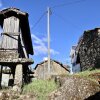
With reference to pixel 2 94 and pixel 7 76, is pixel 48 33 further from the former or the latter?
pixel 2 94

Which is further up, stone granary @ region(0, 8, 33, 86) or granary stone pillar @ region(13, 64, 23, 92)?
stone granary @ region(0, 8, 33, 86)

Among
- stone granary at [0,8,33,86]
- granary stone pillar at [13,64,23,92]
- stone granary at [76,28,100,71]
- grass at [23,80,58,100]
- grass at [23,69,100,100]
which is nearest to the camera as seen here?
grass at [23,69,100,100]

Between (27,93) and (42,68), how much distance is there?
27.2 metres

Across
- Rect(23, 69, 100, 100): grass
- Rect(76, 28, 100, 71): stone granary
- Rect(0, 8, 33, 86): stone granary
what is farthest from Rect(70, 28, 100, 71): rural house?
Rect(23, 69, 100, 100): grass

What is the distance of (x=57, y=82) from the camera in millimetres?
14938

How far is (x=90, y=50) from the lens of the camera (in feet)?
82.6

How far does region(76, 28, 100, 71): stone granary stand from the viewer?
78.1ft

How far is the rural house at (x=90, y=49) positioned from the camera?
23812mm

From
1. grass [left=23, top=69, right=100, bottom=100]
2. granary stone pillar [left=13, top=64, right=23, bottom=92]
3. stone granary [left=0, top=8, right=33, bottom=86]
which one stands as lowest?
grass [left=23, top=69, right=100, bottom=100]

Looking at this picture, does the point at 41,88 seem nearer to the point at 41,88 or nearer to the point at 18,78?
the point at 41,88

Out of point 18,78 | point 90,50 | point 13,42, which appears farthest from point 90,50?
point 18,78

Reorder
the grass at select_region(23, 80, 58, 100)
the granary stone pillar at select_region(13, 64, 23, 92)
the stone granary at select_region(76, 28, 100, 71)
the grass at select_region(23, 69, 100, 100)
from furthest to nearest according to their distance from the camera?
the stone granary at select_region(76, 28, 100, 71), the granary stone pillar at select_region(13, 64, 23, 92), the grass at select_region(23, 80, 58, 100), the grass at select_region(23, 69, 100, 100)

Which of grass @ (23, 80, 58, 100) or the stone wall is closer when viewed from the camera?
grass @ (23, 80, 58, 100)

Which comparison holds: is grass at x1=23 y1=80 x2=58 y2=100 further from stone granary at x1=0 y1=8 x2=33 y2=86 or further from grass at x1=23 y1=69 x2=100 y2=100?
stone granary at x1=0 y1=8 x2=33 y2=86
